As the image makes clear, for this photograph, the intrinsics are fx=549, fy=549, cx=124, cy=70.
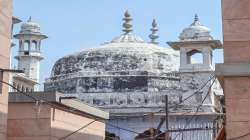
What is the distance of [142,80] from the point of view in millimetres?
25781

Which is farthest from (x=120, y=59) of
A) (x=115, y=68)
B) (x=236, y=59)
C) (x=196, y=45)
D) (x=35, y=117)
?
(x=236, y=59)

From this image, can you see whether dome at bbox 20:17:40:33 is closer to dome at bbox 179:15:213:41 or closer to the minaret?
the minaret

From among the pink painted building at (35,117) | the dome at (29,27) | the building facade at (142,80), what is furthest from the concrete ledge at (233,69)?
the dome at (29,27)

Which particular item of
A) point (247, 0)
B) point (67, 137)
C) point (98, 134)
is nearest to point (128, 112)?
point (98, 134)


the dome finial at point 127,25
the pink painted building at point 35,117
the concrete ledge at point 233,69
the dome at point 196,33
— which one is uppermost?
the dome finial at point 127,25

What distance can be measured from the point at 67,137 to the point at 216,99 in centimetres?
1709

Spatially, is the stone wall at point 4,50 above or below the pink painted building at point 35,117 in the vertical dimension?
above

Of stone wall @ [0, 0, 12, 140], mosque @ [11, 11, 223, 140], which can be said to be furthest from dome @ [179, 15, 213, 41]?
stone wall @ [0, 0, 12, 140]

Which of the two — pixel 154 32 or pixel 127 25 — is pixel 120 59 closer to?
pixel 127 25

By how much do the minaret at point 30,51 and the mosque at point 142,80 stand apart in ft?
8.79

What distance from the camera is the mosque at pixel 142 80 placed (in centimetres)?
2376

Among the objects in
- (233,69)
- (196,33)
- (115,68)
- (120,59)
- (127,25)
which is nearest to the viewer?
(233,69)

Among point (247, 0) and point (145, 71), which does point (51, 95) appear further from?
point (145, 71)

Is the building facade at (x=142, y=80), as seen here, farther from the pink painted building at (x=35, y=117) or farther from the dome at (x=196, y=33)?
the pink painted building at (x=35, y=117)
